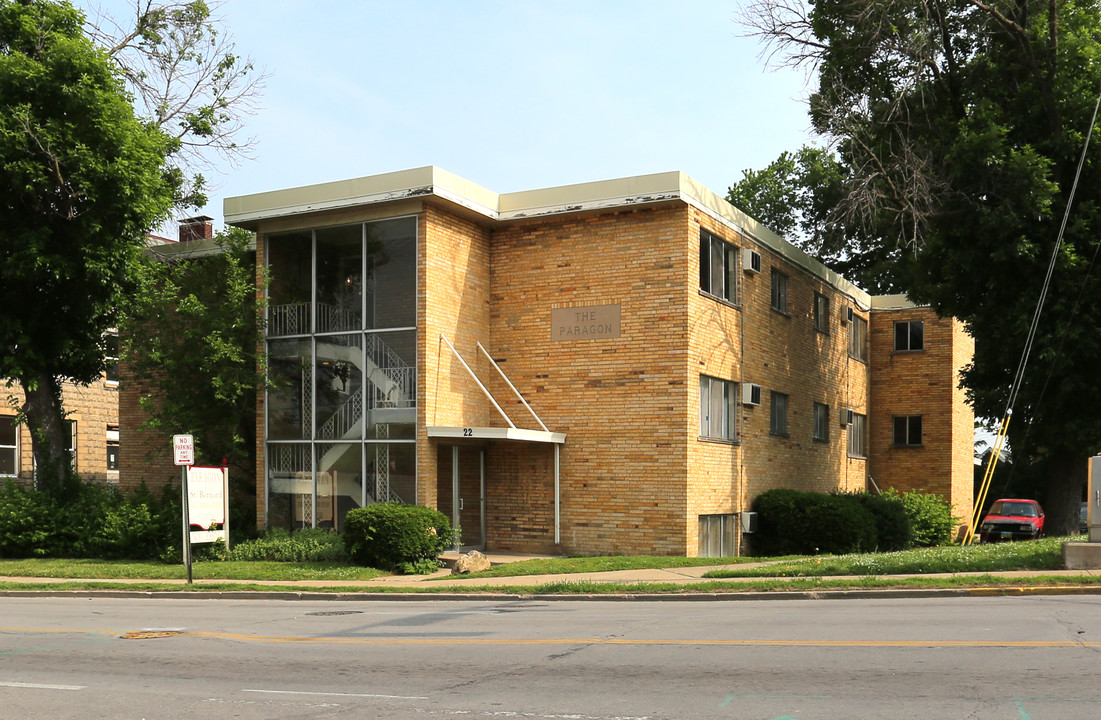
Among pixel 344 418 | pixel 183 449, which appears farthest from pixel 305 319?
pixel 183 449

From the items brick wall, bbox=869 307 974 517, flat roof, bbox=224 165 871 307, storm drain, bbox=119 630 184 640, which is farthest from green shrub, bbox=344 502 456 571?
brick wall, bbox=869 307 974 517

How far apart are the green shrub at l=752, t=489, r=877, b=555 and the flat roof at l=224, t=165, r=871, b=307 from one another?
6.72 metres

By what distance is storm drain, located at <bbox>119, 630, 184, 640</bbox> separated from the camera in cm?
1154

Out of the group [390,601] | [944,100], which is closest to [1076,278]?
[944,100]

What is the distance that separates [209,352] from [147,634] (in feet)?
38.9

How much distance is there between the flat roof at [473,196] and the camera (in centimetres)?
2159

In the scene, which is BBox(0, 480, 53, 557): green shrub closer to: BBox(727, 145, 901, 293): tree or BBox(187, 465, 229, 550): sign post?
BBox(187, 465, 229, 550): sign post

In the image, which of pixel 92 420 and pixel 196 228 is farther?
pixel 92 420

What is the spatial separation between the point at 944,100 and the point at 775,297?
6.46 m

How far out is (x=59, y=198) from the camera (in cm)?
2377

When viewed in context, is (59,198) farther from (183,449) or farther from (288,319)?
(183,449)

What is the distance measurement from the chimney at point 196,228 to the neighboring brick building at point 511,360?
9010mm

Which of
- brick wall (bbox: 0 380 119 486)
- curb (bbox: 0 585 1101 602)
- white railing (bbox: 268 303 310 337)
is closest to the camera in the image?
curb (bbox: 0 585 1101 602)

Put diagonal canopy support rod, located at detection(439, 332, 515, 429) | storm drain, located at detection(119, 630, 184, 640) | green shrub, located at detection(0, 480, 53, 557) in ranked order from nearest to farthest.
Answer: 1. storm drain, located at detection(119, 630, 184, 640)
2. diagonal canopy support rod, located at detection(439, 332, 515, 429)
3. green shrub, located at detection(0, 480, 53, 557)
